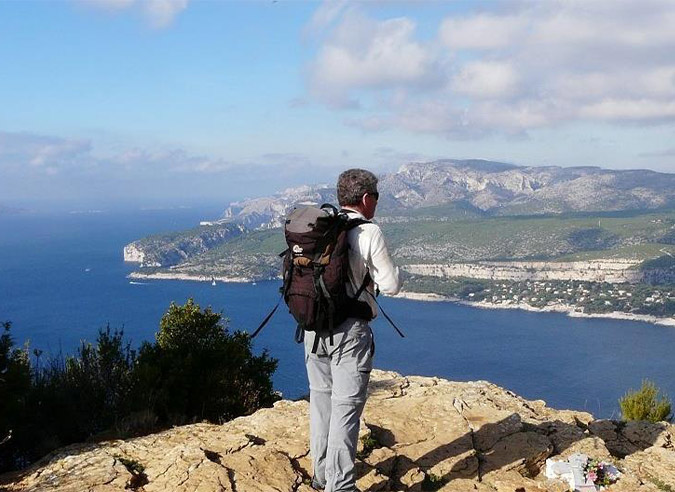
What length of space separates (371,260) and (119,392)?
5459 millimetres

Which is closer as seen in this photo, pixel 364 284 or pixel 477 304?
pixel 364 284

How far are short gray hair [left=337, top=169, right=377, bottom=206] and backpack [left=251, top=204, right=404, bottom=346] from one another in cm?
13

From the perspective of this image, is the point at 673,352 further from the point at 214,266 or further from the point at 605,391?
the point at 214,266

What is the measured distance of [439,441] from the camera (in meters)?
5.96

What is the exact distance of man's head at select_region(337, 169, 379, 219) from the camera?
13.8ft

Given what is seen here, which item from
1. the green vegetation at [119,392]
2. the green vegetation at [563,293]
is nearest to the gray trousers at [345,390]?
the green vegetation at [119,392]

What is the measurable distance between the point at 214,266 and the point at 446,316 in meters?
75.5

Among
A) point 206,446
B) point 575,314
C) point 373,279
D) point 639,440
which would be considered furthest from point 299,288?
point 575,314

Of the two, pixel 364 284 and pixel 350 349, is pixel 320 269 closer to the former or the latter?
pixel 364 284

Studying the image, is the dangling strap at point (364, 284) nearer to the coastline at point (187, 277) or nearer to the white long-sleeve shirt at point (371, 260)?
the white long-sleeve shirt at point (371, 260)

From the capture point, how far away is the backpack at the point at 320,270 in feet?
13.1

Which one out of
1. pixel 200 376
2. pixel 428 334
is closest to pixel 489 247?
pixel 428 334

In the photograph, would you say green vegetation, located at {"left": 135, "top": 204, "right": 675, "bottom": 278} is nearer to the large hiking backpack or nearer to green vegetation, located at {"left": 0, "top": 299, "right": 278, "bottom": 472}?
green vegetation, located at {"left": 0, "top": 299, "right": 278, "bottom": 472}

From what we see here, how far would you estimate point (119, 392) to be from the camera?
804 centimetres
